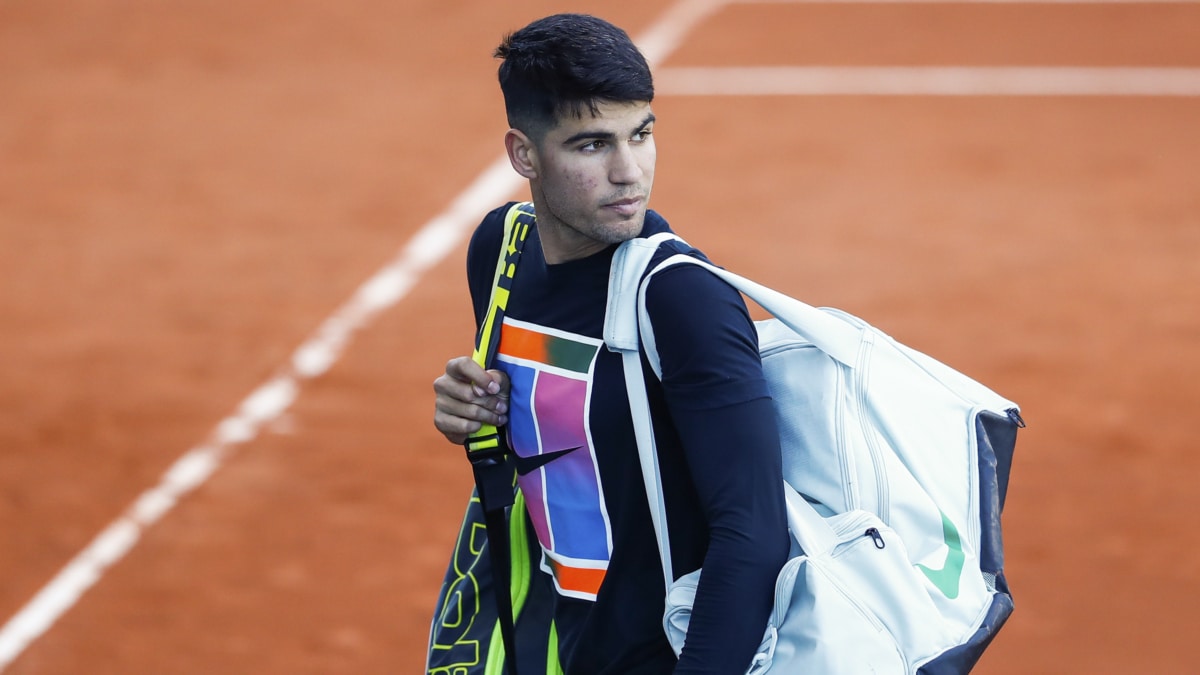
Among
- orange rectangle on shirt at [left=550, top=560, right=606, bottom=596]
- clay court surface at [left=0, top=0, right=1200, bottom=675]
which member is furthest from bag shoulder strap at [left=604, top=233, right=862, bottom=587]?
clay court surface at [left=0, top=0, right=1200, bottom=675]

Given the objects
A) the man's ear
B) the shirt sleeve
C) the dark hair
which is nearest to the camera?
the shirt sleeve

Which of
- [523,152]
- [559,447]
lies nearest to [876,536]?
[559,447]

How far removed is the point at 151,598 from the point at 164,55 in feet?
26.9

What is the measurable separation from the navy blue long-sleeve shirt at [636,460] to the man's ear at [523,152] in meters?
0.16

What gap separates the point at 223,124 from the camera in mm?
10891

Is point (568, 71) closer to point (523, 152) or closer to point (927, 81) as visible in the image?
point (523, 152)

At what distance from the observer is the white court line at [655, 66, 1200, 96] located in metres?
11.3

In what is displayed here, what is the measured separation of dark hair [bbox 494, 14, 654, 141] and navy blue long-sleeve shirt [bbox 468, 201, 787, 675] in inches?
8.8

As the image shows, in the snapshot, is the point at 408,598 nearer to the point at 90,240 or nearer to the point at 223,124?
the point at 90,240

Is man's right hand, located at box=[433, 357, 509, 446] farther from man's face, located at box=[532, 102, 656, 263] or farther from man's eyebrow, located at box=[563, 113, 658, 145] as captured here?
man's eyebrow, located at box=[563, 113, 658, 145]

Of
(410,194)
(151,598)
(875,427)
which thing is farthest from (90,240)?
(875,427)

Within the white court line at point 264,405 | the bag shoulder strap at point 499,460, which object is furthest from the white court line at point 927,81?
the bag shoulder strap at point 499,460

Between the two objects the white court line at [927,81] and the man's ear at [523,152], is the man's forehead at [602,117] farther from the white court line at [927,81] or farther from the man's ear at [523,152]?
the white court line at [927,81]

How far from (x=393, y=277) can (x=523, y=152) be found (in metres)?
5.92
